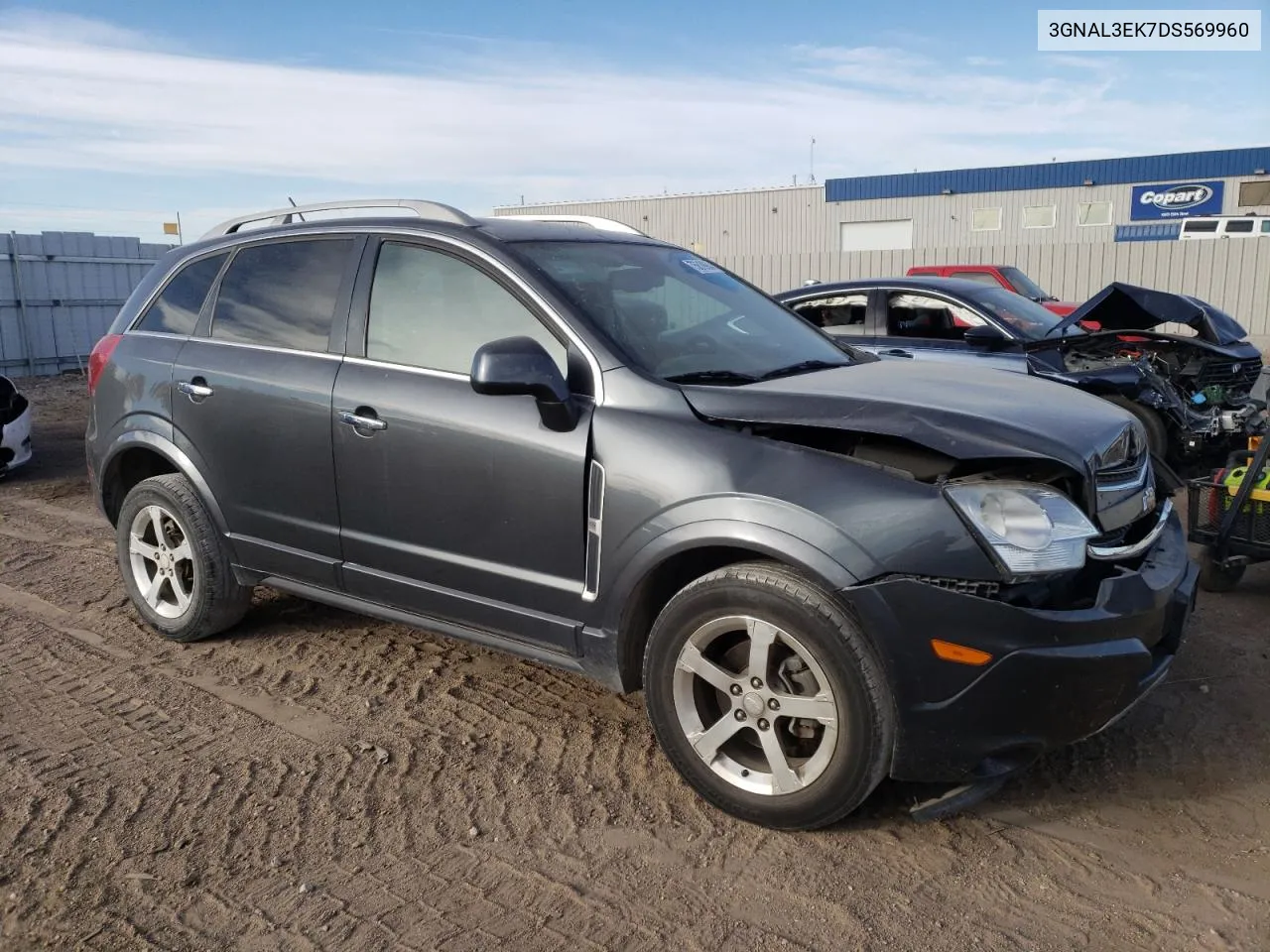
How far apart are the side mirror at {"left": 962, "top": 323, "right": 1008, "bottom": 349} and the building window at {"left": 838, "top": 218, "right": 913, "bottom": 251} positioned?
1056 inches

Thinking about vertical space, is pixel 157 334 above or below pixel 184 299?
below

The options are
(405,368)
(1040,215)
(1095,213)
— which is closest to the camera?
(405,368)

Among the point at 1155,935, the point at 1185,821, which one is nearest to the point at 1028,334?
the point at 1185,821

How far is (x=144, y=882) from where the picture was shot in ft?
9.48

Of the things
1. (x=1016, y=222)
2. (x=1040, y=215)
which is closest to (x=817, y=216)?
(x=1016, y=222)

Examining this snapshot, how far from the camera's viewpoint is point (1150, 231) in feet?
98.4

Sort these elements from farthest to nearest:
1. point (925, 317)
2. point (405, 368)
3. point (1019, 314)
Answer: point (925, 317), point (1019, 314), point (405, 368)

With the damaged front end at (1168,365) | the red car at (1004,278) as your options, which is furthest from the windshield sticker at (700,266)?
the red car at (1004,278)

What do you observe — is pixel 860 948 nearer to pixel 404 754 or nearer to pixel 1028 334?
pixel 404 754

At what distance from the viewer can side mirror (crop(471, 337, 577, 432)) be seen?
10.5ft

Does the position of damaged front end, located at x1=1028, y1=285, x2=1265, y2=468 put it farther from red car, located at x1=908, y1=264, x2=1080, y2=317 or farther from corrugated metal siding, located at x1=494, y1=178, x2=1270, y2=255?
corrugated metal siding, located at x1=494, y1=178, x2=1270, y2=255

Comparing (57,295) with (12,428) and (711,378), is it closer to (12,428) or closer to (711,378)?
(12,428)

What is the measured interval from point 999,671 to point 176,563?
3.67 m

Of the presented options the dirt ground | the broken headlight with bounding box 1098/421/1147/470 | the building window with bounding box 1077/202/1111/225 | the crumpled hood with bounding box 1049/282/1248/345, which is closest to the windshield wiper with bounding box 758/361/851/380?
the broken headlight with bounding box 1098/421/1147/470
